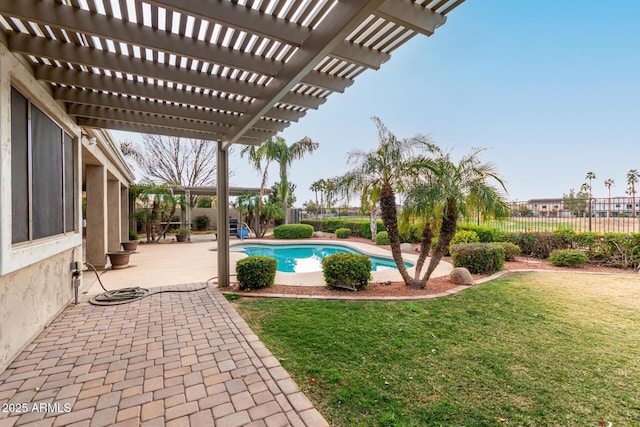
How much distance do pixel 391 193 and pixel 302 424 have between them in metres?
4.49

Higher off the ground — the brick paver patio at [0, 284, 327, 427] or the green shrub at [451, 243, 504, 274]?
the green shrub at [451, 243, 504, 274]

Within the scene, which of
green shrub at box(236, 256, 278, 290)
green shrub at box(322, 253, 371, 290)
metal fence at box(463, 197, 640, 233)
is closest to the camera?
green shrub at box(236, 256, 278, 290)

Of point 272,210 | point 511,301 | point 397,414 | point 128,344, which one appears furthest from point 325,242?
point 397,414

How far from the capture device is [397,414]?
2043 mm

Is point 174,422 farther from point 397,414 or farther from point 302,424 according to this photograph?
point 397,414

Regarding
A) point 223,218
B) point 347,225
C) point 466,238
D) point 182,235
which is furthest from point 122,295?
point 347,225

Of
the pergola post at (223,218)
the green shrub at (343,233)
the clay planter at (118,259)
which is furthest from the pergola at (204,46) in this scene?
the green shrub at (343,233)

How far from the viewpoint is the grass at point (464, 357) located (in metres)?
2.11

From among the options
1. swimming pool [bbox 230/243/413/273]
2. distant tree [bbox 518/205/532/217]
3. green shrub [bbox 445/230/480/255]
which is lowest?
swimming pool [bbox 230/243/413/273]

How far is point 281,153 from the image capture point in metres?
16.0

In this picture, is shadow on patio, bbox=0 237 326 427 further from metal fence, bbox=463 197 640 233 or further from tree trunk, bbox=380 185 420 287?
metal fence, bbox=463 197 640 233

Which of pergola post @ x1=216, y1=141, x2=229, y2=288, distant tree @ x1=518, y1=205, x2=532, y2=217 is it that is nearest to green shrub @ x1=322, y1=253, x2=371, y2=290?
pergola post @ x1=216, y1=141, x2=229, y2=288

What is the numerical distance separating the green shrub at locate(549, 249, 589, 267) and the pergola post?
8805mm

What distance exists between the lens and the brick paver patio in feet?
6.63
